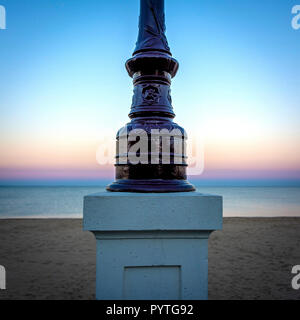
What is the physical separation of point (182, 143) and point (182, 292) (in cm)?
101

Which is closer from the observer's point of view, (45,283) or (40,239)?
(45,283)

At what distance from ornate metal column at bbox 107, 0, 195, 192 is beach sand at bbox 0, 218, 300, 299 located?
4148mm

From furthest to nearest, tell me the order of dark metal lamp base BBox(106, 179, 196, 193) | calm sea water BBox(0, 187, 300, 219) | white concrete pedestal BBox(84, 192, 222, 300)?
calm sea water BBox(0, 187, 300, 219), dark metal lamp base BBox(106, 179, 196, 193), white concrete pedestal BBox(84, 192, 222, 300)

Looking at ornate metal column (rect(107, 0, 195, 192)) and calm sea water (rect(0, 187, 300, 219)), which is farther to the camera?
calm sea water (rect(0, 187, 300, 219))

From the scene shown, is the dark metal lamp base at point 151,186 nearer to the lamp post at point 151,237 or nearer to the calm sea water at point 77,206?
the lamp post at point 151,237

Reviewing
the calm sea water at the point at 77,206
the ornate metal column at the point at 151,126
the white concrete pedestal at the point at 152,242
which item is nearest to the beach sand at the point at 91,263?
the white concrete pedestal at the point at 152,242

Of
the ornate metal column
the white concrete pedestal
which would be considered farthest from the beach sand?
the ornate metal column

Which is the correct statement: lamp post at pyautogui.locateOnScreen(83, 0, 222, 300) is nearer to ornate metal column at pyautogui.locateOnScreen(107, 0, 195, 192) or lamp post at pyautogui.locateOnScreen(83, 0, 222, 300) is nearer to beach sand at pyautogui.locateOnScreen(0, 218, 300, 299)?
ornate metal column at pyautogui.locateOnScreen(107, 0, 195, 192)

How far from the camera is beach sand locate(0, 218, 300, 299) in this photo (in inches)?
208

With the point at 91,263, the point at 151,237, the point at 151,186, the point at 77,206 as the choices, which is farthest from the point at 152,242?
the point at 77,206

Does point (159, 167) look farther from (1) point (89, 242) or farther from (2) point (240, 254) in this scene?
(1) point (89, 242)

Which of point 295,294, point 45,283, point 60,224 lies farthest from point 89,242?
point 295,294

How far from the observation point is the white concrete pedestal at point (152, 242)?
60.6 inches
